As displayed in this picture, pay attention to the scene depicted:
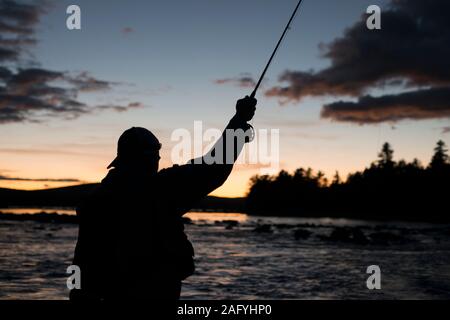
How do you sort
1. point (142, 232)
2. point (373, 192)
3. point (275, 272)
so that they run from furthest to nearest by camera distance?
point (373, 192) < point (275, 272) < point (142, 232)

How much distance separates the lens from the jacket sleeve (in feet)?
7.63

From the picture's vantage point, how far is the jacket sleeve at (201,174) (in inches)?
91.5

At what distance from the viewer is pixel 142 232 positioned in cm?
231

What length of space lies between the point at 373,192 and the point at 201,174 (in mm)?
120391

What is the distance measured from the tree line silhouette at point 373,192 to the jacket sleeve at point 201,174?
9840 cm

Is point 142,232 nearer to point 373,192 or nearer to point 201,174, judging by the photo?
point 201,174

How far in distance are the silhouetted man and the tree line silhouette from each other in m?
98.5

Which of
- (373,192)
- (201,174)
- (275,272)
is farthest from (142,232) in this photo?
(373,192)

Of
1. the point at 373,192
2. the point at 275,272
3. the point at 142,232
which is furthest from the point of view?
the point at 373,192

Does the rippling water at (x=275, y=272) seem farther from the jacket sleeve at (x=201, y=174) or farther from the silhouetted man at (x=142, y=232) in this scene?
the jacket sleeve at (x=201, y=174)

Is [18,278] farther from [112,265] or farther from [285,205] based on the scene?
[285,205]

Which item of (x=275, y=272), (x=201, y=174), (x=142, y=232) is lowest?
(x=275, y=272)

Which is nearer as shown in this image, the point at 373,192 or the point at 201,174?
the point at 201,174
